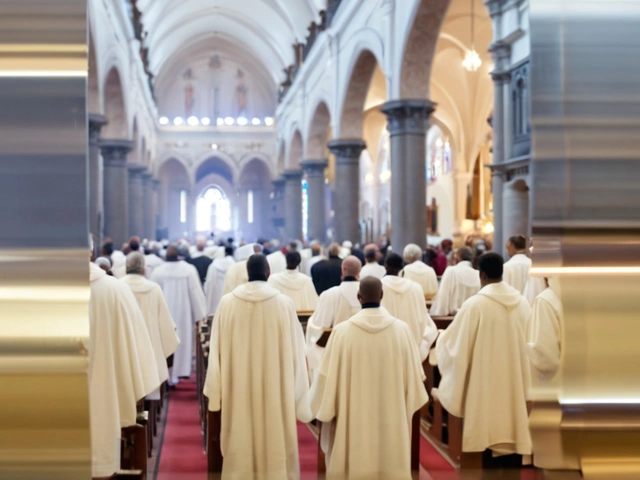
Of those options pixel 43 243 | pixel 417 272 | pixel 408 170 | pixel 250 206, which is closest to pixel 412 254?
pixel 417 272

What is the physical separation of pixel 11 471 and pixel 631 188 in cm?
187

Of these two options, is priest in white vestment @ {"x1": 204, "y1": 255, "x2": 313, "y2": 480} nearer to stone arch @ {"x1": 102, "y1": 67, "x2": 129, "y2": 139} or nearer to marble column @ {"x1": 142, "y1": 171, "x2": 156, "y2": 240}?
stone arch @ {"x1": 102, "y1": 67, "x2": 129, "y2": 139}

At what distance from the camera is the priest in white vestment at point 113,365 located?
4.34 meters

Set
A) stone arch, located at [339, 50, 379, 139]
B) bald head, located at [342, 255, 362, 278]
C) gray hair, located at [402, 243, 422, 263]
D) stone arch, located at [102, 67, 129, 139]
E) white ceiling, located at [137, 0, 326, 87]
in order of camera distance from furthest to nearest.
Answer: white ceiling, located at [137, 0, 326, 87] → stone arch, located at [102, 67, 129, 139] → stone arch, located at [339, 50, 379, 139] → gray hair, located at [402, 243, 422, 263] → bald head, located at [342, 255, 362, 278]

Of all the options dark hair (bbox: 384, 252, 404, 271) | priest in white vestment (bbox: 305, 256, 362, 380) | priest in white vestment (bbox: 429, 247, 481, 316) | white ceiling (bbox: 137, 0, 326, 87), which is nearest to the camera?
priest in white vestment (bbox: 305, 256, 362, 380)

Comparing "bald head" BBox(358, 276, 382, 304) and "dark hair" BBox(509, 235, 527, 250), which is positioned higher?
"dark hair" BBox(509, 235, 527, 250)

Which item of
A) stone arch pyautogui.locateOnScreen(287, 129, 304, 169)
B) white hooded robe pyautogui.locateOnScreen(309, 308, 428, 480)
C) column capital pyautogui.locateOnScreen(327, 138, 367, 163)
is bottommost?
white hooded robe pyautogui.locateOnScreen(309, 308, 428, 480)

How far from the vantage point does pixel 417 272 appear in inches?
409

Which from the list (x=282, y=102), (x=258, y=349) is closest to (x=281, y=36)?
(x=282, y=102)

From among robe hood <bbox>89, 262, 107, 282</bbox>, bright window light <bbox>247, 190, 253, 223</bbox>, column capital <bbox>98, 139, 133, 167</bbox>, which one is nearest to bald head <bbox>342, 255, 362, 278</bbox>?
robe hood <bbox>89, 262, 107, 282</bbox>

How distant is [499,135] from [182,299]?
5.70 meters

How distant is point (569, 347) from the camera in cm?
213

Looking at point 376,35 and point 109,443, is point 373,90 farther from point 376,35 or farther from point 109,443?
point 109,443

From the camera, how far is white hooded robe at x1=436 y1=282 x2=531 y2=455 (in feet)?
17.0
